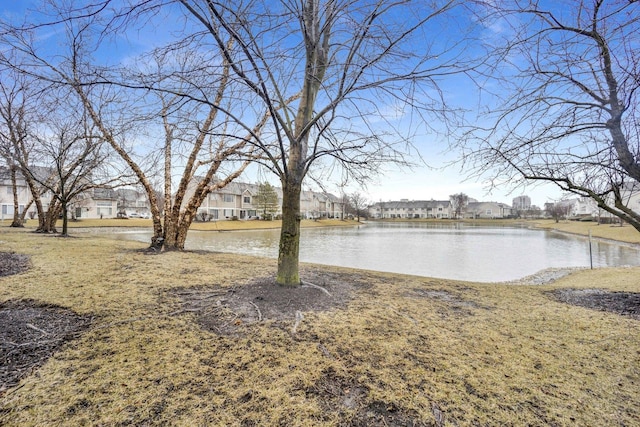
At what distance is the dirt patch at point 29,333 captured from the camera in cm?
233

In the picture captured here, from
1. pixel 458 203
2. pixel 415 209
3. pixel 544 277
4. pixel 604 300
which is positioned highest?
pixel 458 203

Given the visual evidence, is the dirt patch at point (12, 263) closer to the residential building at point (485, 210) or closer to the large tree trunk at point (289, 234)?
the large tree trunk at point (289, 234)

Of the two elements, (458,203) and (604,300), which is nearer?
(604,300)

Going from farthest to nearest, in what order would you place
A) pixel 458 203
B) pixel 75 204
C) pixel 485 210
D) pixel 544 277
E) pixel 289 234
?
pixel 485 210, pixel 458 203, pixel 75 204, pixel 544 277, pixel 289 234

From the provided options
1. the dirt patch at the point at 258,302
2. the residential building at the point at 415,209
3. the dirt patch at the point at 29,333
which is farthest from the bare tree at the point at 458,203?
the dirt patch at the point at 29,333

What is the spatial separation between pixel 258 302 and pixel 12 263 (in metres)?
5.50

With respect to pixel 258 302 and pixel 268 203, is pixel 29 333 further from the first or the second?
pixel 268 203

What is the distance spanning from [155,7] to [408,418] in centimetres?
433

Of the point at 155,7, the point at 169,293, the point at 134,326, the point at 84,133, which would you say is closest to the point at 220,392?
the point at 134,326

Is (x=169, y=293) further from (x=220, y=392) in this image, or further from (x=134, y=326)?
(x=220, y=392)

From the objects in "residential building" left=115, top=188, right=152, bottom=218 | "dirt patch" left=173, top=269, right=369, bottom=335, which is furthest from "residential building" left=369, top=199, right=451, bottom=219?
"dirt patch" left=173, top=269, right=369, bottom=335

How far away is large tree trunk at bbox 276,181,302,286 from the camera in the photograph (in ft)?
14.1

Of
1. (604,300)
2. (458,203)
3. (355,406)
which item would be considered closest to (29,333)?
(355,406)

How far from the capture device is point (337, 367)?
2482 mm
